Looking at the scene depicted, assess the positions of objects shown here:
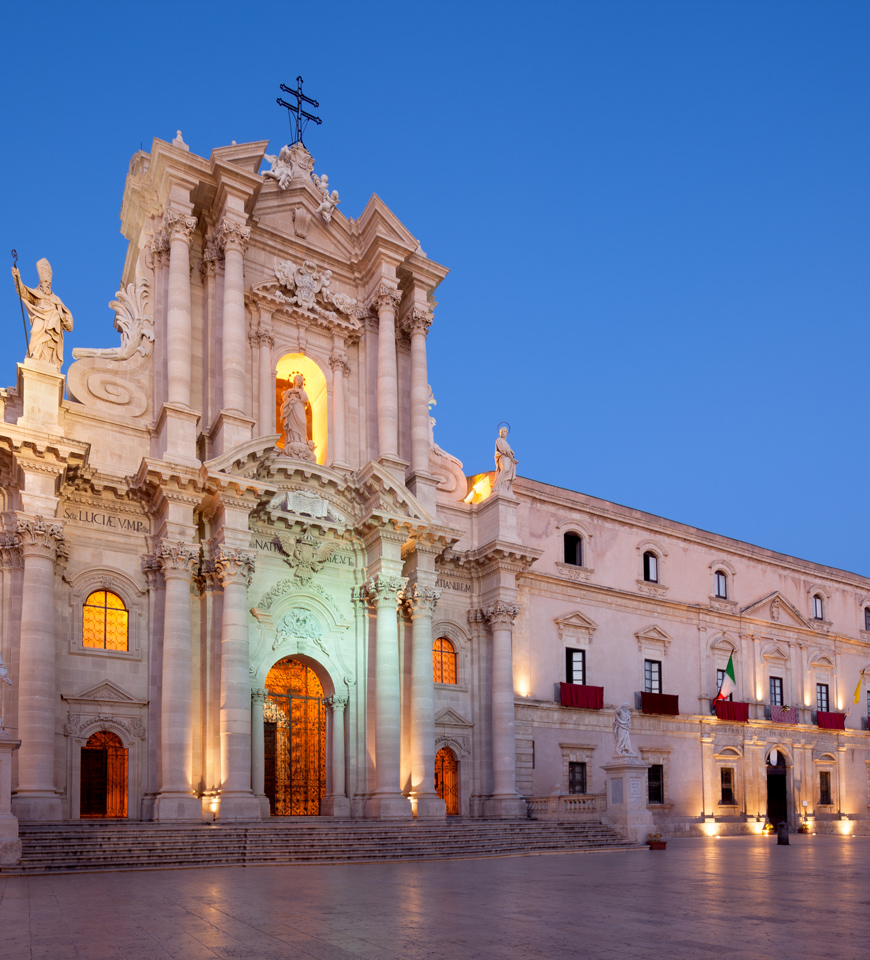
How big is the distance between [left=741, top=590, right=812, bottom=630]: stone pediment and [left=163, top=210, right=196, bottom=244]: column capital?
28.0 meters

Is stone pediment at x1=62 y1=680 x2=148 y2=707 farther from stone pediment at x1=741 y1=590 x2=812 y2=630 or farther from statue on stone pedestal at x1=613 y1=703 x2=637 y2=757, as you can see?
stone pediment at x1=741 y1=590 x2=812 y2=630

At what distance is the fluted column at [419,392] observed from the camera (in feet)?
103

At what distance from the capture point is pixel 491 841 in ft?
80.5

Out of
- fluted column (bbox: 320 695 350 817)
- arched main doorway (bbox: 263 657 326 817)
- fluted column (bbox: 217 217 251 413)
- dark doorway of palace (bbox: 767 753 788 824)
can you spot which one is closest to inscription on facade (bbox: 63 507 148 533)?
fluted column (bbox: 217 217 251 413)

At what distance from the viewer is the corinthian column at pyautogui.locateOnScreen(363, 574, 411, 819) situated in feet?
87.1

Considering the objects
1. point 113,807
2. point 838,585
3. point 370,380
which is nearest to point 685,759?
point 838,585

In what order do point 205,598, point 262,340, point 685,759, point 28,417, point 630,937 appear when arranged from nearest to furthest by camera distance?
point 630,937 → point 28,417 → point 205,598 → point 262,340 → point 685,759

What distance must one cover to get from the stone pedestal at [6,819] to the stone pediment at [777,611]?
104ft

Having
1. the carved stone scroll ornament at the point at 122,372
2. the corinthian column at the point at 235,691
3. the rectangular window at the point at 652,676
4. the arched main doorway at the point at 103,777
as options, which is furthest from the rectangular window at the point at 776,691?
the carved stone scroll ornament at the point at 122,372

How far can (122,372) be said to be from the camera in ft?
88.3

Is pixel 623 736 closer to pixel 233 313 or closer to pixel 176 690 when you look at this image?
pixel 176 690

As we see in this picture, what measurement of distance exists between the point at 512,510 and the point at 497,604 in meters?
3.26

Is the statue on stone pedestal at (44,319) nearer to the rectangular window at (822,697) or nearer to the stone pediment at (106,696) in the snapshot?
the stone pediment at (106,696)

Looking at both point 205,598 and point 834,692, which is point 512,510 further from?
point 834,692
